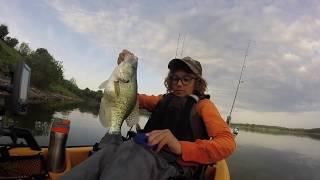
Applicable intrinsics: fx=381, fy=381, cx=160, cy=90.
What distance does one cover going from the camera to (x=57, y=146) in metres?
4.14

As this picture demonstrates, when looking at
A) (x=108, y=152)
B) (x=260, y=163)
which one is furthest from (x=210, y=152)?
(x=260, y=163)

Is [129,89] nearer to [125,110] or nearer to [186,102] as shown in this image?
[125,110]

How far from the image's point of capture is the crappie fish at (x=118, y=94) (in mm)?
3252

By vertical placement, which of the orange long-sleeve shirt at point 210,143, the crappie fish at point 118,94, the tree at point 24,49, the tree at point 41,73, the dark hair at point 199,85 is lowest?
the orange long-sleeve shirt at point 210,143

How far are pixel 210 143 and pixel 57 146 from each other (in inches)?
66.6

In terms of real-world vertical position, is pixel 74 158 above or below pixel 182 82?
below

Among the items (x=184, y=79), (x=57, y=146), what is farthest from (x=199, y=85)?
(x=57, y=146)

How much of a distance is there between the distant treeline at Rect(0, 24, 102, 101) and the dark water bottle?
58.5 metres

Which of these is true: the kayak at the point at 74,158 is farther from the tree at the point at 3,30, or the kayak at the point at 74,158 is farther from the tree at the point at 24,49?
the tree at the point at 24,49

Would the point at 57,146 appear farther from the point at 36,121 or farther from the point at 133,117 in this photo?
the point at 36,121

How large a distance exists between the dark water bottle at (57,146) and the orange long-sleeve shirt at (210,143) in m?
1.44

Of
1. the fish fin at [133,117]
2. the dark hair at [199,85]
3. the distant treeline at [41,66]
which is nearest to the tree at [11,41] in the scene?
the distant treeline at [41,66]

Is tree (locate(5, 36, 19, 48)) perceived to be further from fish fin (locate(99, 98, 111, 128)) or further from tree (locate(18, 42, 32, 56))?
fish fin (locate(99, 98, 111, 128))

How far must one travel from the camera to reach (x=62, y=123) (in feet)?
13.7
